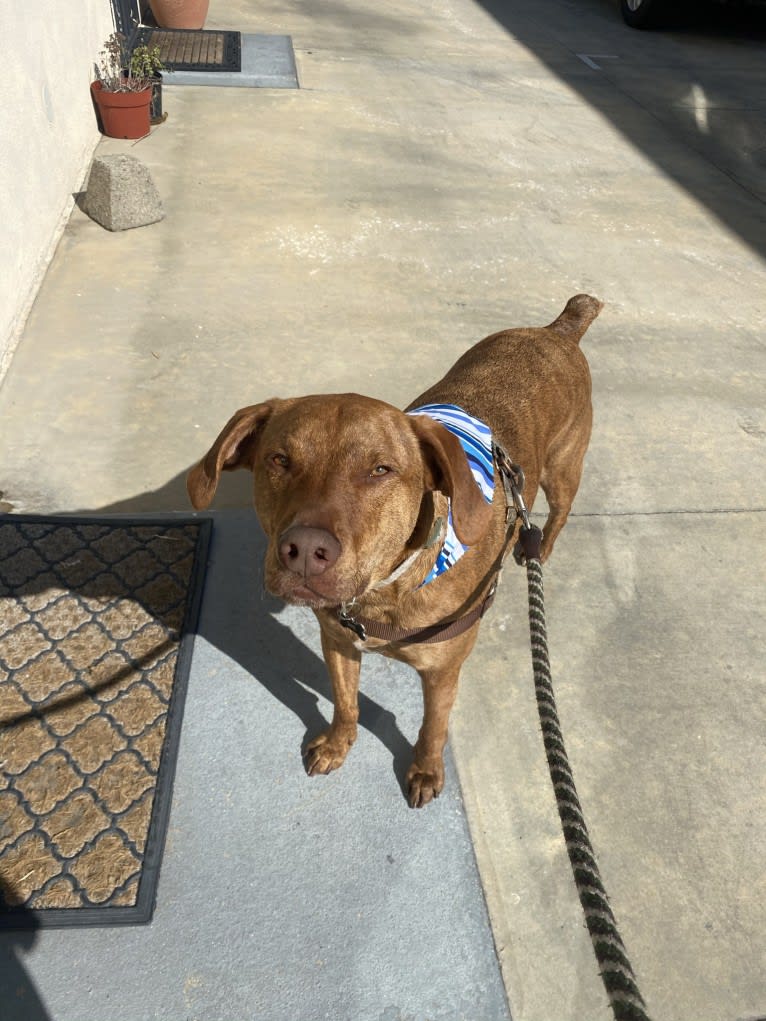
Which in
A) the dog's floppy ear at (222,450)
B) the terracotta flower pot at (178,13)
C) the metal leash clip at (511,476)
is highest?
the terracotta flower pot at (178,13)

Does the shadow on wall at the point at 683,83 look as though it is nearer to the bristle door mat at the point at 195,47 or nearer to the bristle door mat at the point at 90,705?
the bristle door mat at the point at 195,47

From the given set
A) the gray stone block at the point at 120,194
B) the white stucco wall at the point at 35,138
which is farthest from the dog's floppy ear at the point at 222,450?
the gray stone block at the point at 120,194

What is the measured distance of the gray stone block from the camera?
5.62 metres

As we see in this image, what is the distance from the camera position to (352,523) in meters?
1.79

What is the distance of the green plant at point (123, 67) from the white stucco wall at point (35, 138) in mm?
312

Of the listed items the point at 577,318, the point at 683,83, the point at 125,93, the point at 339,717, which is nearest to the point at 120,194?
the point at 125,93

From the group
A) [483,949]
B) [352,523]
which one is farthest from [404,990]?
[352,523]

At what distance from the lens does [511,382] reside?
2.86 metres

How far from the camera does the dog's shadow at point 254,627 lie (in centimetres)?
280

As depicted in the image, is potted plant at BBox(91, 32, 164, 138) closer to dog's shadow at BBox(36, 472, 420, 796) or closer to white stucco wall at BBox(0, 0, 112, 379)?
white stucco wall at BBox(0, 0, 112, 379)

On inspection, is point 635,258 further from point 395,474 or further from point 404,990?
point 404,990

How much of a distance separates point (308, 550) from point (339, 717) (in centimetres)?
110

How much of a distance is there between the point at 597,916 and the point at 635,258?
5.98 meters

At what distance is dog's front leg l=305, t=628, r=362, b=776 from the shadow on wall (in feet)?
20.0
